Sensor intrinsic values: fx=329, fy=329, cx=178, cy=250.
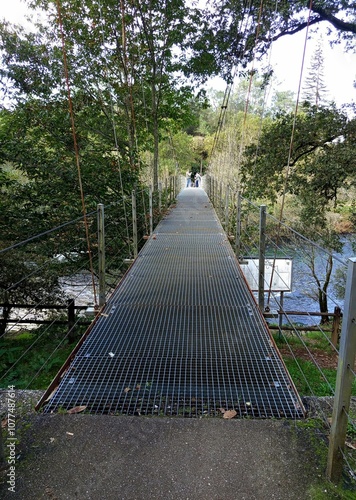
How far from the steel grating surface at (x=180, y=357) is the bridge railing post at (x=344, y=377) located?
32 cm

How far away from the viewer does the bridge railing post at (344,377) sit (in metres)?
0.95

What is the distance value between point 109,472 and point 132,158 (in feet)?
16.8

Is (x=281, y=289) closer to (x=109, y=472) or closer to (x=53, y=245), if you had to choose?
(x=53, y=245)

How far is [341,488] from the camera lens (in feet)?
3.40

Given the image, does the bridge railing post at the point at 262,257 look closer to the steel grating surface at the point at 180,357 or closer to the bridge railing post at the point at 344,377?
the steel grating surface at the point at 180,357

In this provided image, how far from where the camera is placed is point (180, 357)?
182cm

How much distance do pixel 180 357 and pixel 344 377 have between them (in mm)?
984

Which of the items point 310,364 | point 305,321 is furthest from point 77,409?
point 305,321

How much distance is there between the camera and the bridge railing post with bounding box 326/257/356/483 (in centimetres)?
95

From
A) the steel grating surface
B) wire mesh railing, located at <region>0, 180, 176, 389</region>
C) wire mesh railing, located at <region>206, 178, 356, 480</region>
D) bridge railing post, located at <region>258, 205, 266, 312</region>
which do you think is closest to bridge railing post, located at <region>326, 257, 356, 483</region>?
wire mesh railing, located at <region>206, 178, 356, 480</region>

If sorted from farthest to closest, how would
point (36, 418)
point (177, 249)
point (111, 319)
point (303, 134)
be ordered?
point (303, 134) < point (177, 249) < point (111, 319) < point (36, 418)

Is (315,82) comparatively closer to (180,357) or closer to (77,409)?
Answer: (180,357)

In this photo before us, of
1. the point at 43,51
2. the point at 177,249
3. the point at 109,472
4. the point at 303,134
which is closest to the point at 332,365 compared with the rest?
the point at 177,249

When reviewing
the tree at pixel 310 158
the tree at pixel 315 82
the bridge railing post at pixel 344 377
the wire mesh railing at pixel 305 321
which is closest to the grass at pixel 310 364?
the wire mesh railing at pixel 305 321
